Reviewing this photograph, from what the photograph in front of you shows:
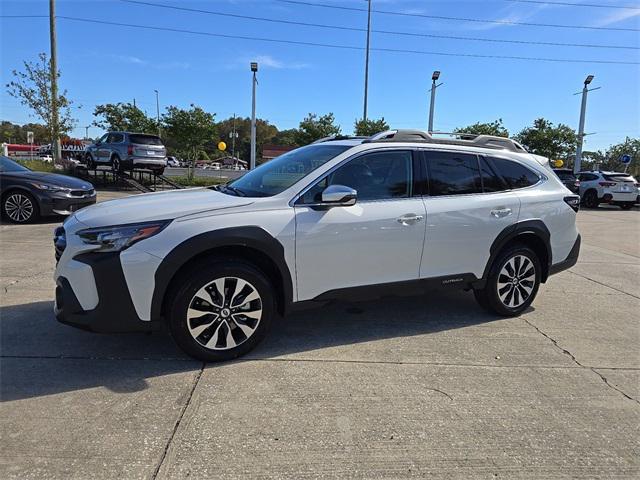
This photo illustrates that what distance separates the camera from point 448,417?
10.1 feet

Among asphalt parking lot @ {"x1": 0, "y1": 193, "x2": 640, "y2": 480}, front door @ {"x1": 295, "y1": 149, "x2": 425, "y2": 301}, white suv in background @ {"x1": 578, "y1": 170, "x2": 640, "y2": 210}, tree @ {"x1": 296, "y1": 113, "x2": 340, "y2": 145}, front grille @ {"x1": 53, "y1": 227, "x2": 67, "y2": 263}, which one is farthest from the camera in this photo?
tree @ {"x1": 296, "y1": 113, "x2": 340, "y2": 145}

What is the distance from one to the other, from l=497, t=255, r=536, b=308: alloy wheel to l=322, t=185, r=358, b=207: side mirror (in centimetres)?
194

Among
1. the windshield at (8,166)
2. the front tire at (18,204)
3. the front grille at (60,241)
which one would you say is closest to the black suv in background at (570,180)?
the front tire at (18,204)

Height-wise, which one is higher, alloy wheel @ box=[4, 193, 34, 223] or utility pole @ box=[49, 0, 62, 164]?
utility pole @ box=[49, 0, 62, 164]

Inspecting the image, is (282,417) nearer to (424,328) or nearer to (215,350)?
(215,350)

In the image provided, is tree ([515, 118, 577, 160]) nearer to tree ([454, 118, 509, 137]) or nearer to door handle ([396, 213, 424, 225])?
tree ([454, 118, 509, 137])

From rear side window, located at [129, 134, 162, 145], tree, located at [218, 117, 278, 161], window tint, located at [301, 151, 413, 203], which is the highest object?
tree, located at [218, 117, 278, 161]

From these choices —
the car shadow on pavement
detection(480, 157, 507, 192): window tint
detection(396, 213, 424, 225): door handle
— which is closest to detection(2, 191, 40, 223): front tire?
A: the car shadow on pavement

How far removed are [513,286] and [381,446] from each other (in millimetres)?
2811

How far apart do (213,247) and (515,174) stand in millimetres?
3238

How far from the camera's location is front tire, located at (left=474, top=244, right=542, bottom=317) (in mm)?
4809

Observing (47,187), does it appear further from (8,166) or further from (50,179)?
(8,166)

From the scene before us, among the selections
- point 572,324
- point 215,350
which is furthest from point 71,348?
point 572,324

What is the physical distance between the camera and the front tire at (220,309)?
3518 mm
